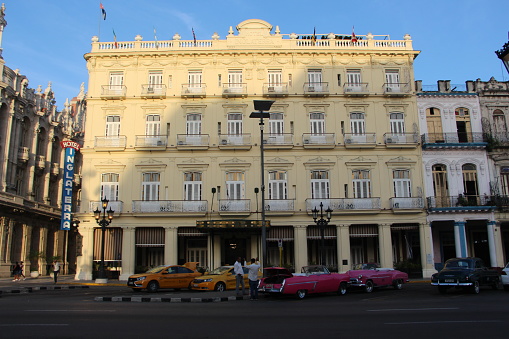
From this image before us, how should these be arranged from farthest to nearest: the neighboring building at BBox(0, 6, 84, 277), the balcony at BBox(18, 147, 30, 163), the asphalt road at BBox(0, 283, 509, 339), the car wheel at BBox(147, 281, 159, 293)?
the balcony at BBox(18, 147, 30, 163)
the neighboring building at BBox(0, 6, 84, 277)
the car wheel at BBox(147, 281, 159, 293)
the asphalt road at BBox(0, 283, 509, 339)

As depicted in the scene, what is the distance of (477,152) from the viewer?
34.1 m

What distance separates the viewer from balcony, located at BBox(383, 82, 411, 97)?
34125 millimetres

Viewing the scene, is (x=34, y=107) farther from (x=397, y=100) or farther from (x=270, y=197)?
(x=397, y=100)

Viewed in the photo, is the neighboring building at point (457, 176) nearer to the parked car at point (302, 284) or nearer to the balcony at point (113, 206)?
the parked car at point (302, 284)

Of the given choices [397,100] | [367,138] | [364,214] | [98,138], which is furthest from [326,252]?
[98,138]

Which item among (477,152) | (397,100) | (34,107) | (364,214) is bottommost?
(364,214)

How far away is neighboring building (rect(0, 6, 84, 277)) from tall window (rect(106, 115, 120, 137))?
10.5 metres

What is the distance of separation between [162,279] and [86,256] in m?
12.4

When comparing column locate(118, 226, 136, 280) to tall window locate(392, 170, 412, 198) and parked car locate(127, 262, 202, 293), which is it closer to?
parked car locate(127, 262, 202, 293)

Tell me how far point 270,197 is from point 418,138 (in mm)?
12353

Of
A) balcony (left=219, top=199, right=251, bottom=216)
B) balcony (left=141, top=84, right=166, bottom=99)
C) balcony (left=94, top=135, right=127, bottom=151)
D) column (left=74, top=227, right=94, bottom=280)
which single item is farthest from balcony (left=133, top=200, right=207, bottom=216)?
balcony (left=141, top=84, right=166, bottom=99)

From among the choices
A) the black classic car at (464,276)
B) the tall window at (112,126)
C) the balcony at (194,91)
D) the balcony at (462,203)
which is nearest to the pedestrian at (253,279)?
the black classic car at (464,276)

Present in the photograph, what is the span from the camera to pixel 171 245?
32125 millimetres

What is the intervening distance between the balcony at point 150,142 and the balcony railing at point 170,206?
4.03 meters
